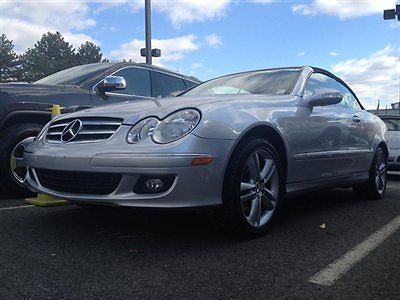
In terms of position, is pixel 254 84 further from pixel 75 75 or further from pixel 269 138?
pixel 75 75

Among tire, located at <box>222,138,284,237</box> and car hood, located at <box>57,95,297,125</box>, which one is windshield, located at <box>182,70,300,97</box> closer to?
car hood, located at <box>57,95,297,125</box>

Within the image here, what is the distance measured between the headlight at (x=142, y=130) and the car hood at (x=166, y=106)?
42mm

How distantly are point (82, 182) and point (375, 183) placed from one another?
12.5ft

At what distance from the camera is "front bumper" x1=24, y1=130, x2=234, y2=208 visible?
10.4ft

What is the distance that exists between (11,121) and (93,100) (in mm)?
998

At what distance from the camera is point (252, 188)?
368 centimetres

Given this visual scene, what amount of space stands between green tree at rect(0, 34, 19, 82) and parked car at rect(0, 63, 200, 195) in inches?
1909

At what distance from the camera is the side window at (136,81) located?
21.3 feet

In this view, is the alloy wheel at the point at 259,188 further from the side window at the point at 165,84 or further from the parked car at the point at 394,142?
the parked car at the point at 394,142

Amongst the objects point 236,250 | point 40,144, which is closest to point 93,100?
point 40,144

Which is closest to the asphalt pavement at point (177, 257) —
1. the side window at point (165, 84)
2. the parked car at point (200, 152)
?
the parked car at point (200, 152)

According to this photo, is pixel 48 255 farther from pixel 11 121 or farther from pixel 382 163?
pixel 382 163

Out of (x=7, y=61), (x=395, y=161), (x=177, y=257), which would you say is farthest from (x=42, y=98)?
(x=7, y=61)

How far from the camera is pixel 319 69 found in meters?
5.20
